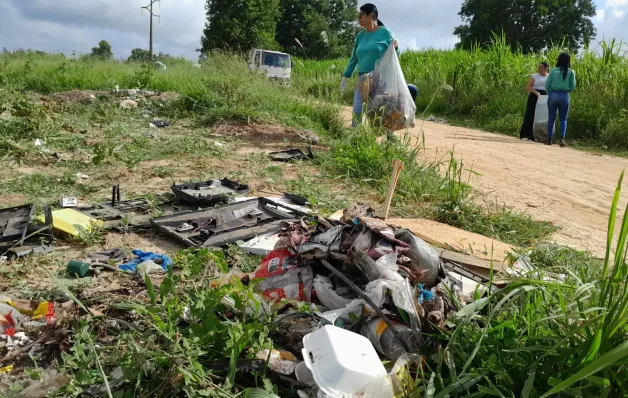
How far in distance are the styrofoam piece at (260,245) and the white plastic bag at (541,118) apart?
745cm

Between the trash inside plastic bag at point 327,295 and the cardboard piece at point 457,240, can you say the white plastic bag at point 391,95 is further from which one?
the trash inside plastic bag at point 327,295

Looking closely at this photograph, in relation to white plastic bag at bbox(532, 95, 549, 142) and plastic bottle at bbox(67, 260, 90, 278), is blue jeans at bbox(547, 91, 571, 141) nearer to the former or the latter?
white plastic bag at bbox(532, 95, 549, 142)

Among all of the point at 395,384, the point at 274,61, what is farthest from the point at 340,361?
the point at 274,61

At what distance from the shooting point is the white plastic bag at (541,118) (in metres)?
8.80

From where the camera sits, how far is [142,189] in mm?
4262

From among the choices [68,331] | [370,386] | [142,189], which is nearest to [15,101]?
[142,189]

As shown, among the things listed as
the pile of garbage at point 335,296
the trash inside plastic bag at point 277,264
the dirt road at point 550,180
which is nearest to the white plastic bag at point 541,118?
the dirt road at point 550,180

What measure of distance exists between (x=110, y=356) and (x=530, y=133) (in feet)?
29.9

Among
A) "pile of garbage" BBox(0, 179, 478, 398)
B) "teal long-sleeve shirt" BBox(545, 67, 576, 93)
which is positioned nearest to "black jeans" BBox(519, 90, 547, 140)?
"teal long-sleeve shirt" BBox(545, 67, 576, 93)

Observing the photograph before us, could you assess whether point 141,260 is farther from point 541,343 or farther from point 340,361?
point 541,343

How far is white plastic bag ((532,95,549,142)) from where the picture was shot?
28.9 feet

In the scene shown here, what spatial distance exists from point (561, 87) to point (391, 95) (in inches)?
171

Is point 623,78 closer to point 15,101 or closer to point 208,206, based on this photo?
point 208,206

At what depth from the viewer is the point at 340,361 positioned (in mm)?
1493
